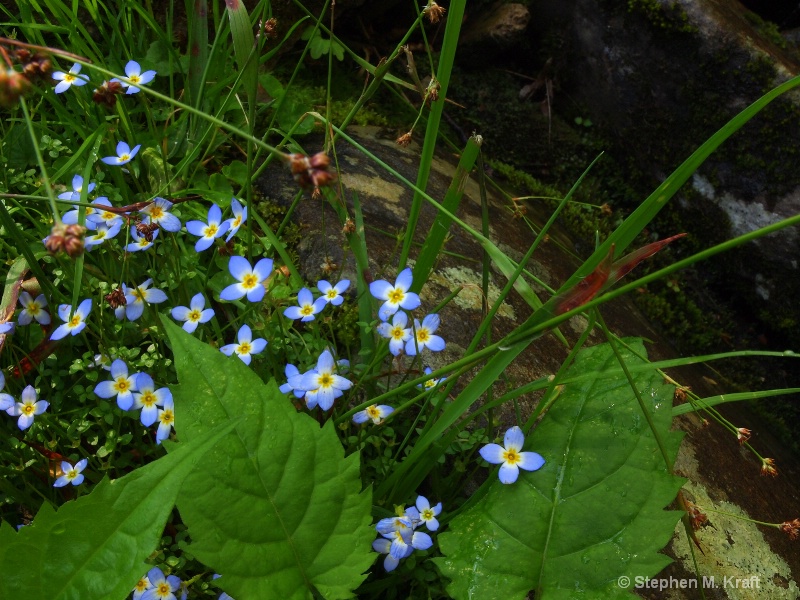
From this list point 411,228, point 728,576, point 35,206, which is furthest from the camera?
point 35,206

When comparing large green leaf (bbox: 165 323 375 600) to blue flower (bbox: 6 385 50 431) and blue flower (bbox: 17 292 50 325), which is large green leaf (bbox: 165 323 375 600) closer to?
blue flower (bbox: 6 385 50 431)

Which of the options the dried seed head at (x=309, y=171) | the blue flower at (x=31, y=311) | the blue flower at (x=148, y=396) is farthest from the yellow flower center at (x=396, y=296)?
the blue flower at (x=31, y=311)

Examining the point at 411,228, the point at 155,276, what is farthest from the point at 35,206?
the point at 411,228

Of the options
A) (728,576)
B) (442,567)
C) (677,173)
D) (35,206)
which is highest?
(677,173)

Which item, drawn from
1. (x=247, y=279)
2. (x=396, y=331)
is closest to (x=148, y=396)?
(x=247, y=279)

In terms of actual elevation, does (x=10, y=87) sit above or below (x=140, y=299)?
above

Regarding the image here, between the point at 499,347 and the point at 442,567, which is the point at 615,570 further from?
the point at 499,347

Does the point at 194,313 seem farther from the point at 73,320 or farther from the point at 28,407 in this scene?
the point at 28,407

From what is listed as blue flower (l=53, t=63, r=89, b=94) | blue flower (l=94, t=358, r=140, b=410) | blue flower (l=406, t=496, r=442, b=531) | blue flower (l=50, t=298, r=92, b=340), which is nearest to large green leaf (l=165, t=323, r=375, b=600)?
blue flower (l=406, t=496, r=442, b=531)
